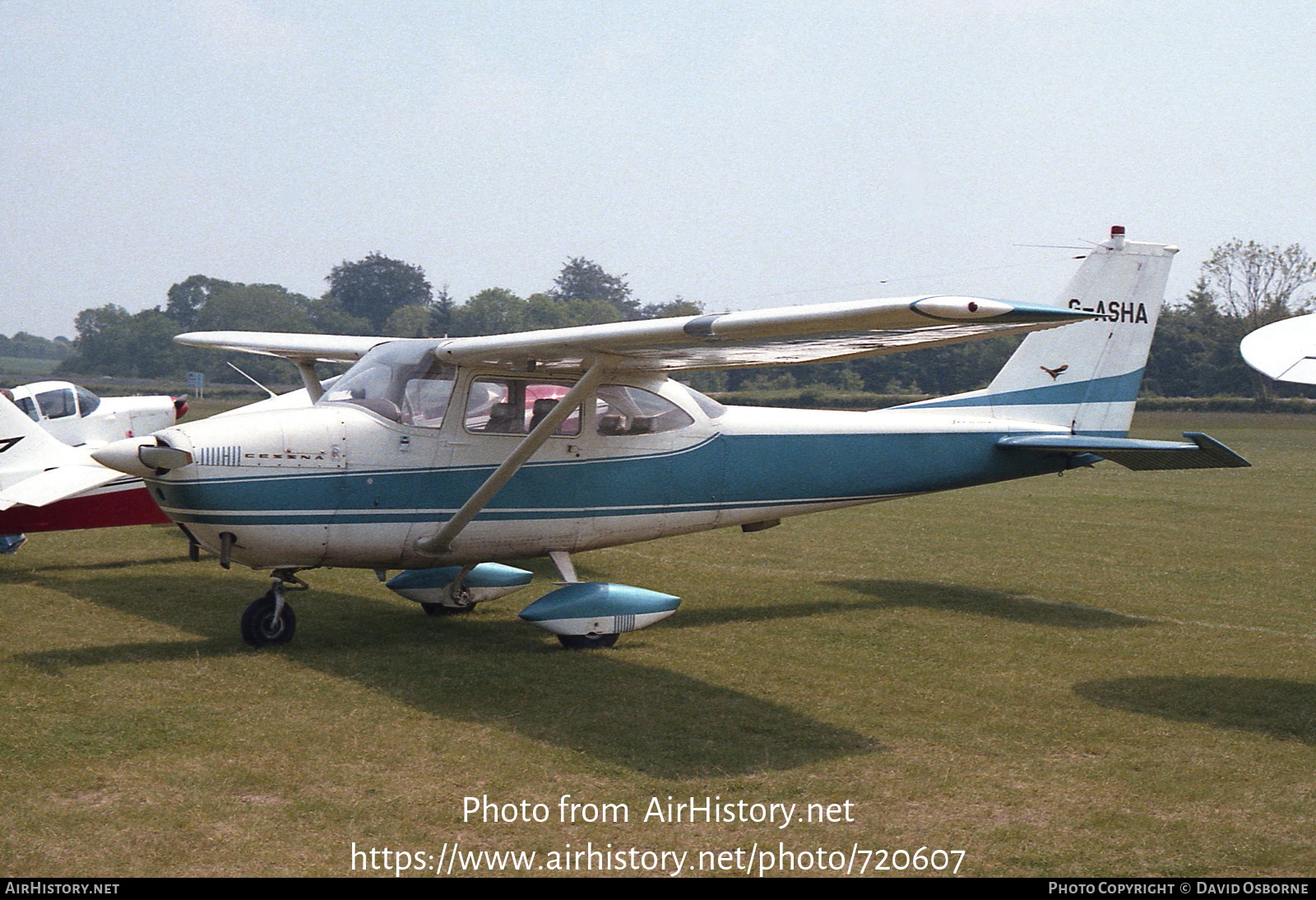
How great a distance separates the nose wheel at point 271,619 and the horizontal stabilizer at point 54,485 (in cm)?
330

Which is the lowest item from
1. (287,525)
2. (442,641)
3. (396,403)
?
(442,641)

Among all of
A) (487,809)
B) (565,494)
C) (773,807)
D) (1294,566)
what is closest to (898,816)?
(773,807)

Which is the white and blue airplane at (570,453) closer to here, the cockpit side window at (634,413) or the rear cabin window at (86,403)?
the cockpit side window at (634,413)

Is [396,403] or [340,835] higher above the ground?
[396,403]

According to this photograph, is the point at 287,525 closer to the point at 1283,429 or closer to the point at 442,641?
the point at 442,641

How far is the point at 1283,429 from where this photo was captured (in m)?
45.9

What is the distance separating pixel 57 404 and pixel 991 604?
36.4 feet

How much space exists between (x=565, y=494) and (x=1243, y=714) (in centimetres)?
472

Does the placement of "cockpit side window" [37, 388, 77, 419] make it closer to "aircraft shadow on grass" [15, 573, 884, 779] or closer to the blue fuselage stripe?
"aircraft shadow on grass" [15, 573, 884, 779]

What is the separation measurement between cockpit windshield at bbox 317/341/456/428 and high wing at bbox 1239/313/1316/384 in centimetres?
514

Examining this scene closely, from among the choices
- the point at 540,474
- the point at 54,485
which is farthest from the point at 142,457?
the point at 54,485

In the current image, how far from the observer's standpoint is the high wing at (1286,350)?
5.77 metres

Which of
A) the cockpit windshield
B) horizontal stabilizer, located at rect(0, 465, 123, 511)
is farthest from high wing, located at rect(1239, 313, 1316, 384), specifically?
horizontal stabilizer, located at rect(0, 465, 123, 511)

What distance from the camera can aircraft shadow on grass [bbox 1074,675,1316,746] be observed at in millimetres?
6561
